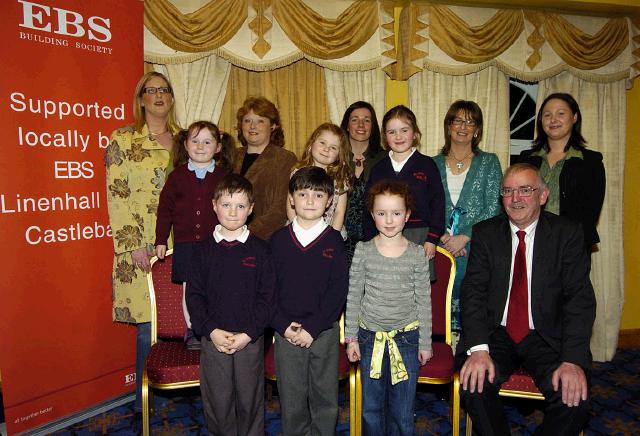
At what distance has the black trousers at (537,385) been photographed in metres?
2.35

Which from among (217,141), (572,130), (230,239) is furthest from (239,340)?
(572,130)

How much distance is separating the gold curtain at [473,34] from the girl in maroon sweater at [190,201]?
90.8 inches

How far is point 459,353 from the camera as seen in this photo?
2723mm

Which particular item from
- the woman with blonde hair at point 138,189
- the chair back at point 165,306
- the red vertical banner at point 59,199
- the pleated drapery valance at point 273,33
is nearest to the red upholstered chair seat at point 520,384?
the chair back at point 165,306

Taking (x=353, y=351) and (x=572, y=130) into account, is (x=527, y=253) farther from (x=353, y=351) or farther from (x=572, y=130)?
(x=572, y=130)

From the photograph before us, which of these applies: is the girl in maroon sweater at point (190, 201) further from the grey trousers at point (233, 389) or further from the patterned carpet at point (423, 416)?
the patterned carpet at point (423, 416)

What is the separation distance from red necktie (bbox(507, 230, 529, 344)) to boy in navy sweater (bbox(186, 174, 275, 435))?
1311mm

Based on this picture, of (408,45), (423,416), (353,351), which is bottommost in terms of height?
(423,416)

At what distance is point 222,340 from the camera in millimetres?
2416

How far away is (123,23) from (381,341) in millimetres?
2707

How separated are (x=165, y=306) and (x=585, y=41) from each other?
419 cm

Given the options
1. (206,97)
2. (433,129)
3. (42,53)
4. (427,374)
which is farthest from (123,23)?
(427,374)

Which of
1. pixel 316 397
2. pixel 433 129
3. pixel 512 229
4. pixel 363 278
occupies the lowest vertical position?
pixel 316 397

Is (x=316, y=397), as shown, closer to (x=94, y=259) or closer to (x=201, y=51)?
(x=94, y=259)
